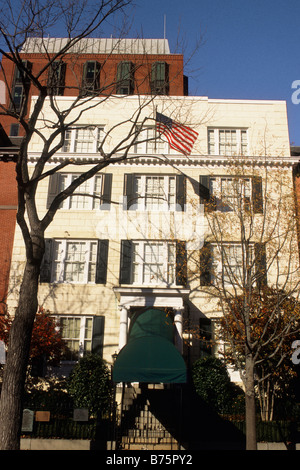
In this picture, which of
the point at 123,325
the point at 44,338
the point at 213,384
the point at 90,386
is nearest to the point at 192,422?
the point at 213,384

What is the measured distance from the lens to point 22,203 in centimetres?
1084

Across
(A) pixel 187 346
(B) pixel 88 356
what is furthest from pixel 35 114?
(A) pixel 187 346

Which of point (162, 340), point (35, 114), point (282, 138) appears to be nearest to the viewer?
point (35, 114)

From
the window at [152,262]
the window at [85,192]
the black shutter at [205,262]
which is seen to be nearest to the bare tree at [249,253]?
the black shutter at [205,262]

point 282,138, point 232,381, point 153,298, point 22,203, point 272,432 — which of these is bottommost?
point 272,432

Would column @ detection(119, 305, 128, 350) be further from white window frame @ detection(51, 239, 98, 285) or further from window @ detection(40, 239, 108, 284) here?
white window frame @ detection(51, 239, 98, 285)

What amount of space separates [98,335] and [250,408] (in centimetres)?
788

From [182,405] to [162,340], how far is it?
10.6ft

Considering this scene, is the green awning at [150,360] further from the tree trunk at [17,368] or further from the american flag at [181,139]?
the american flag at [181,139]

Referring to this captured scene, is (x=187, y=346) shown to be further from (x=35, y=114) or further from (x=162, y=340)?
(x=35, y=114)

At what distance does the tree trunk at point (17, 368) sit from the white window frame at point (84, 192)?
32.5 feet

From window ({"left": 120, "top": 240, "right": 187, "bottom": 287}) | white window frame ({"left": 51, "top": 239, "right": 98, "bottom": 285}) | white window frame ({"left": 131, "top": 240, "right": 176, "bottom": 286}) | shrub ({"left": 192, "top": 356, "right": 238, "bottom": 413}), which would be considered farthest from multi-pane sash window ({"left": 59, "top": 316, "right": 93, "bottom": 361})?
shrub ({"left": 192, "top": 356, "right": 238, "bottom": 413})

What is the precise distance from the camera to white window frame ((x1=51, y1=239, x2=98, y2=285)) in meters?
19.0

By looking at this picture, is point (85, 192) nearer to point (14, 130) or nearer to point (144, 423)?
point (144, 423)
